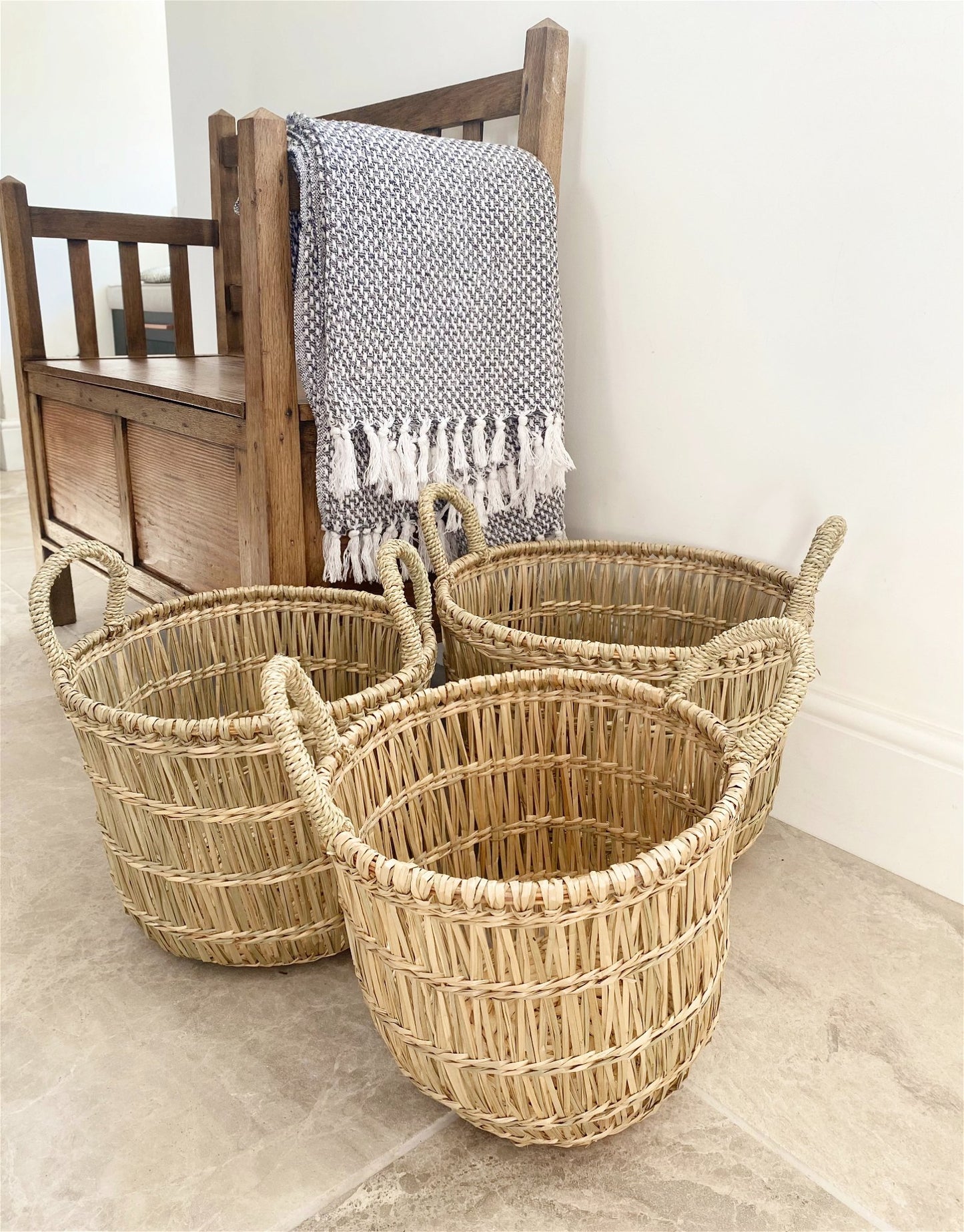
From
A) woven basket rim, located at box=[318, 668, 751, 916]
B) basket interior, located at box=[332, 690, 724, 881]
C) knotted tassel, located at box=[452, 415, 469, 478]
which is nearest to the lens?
woven basket rim, located at box=[318, 668, 751, 916]

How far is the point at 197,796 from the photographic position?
2.48 ft

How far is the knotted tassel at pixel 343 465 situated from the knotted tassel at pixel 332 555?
56 mm

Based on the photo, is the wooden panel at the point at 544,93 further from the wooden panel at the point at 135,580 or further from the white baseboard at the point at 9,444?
the white baseboard at the point at 9,444

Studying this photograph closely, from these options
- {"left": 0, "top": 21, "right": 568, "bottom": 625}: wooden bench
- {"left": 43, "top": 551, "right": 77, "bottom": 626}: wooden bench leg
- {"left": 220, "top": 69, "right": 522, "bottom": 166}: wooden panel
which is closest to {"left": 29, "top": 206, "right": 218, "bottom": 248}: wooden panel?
{"left": 0, "top": 21, "right": 568, "bottom": 625}: wooden bench

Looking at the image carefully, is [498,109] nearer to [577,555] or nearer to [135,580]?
[577,555]

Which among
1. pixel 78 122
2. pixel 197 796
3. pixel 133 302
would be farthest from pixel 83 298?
pixel 78 122

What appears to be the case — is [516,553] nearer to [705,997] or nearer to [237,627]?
[237,627]

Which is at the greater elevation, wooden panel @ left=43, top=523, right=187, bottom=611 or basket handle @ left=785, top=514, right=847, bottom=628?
basket handle @ left=785, top=514, right=847, bottom=628

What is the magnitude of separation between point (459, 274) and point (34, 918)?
2.64 feet

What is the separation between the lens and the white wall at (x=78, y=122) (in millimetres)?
2805

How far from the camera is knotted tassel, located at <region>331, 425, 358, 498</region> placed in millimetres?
975

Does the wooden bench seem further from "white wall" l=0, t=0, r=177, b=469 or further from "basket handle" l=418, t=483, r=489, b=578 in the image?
"white wall" l=0, t=0, r=177, b=469

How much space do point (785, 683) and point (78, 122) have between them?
3.09m

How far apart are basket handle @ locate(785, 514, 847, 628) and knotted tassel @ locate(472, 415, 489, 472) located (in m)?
0.39
